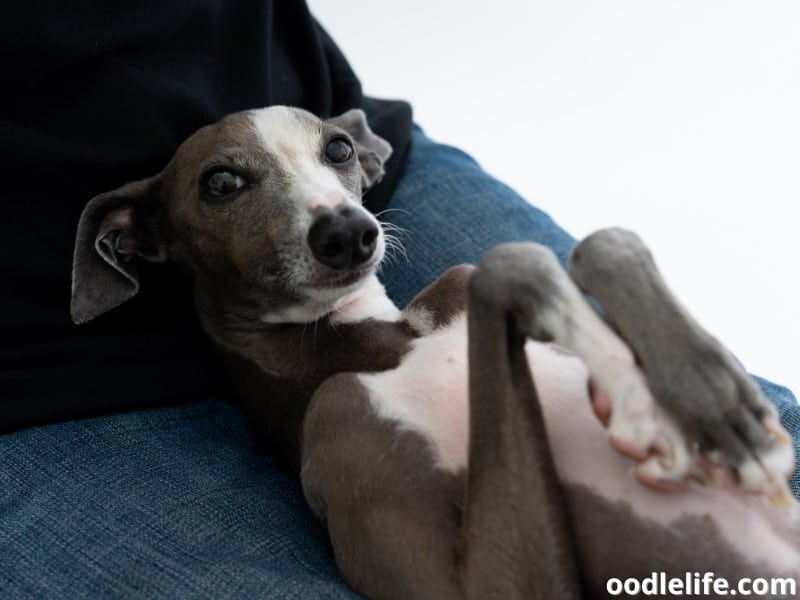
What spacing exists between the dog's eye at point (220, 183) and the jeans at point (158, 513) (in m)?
0.57

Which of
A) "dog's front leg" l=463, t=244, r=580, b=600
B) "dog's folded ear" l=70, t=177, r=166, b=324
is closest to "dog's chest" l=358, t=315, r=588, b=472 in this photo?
"dog's front leg" l=463, t=244, r=580, b=600

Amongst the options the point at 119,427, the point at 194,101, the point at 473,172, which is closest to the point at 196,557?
the point at 119,427

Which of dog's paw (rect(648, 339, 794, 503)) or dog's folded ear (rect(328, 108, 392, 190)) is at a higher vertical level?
dog's paw (rect(648, 339, 794, 503))

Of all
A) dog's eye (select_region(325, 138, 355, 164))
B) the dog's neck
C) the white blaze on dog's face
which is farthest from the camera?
dog's eye (select_region(325, 138, 355, 164))

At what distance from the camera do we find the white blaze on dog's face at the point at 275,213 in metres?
1.98

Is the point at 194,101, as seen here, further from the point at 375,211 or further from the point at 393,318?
the point at 393,318

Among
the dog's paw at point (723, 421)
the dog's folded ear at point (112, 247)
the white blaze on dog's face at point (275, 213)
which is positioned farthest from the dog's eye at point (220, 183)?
the dog's paw at point (723, 421)

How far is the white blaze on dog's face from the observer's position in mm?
1984

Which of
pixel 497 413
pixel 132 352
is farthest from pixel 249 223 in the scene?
pixel 497 413

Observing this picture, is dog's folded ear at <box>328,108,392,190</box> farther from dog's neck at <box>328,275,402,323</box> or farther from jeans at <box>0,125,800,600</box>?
jeans at <box>0,125,800,600</box>

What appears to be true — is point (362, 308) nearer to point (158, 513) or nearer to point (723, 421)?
point (158, 513)

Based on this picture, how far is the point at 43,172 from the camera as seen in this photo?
7.29ft

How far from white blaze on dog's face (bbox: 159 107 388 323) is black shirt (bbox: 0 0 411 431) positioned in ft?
0.58

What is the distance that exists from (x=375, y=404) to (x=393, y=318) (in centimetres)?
41
